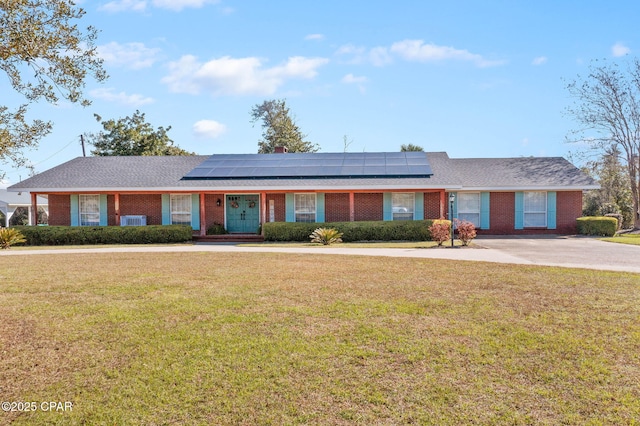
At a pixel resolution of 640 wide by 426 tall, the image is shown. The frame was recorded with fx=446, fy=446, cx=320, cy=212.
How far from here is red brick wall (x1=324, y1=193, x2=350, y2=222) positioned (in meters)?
20.8

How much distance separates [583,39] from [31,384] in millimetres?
18384

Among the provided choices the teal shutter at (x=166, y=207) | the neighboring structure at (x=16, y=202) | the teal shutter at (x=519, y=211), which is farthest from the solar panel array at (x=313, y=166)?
the neighboring structure at (x=16, y=202)

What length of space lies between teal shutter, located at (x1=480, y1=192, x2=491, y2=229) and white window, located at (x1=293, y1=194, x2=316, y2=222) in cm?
803

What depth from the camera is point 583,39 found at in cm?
1574

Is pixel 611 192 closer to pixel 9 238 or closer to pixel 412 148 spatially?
pixel 412 148

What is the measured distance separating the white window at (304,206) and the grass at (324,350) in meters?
12.9

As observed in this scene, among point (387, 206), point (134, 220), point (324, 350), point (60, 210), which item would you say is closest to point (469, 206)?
point (387, 206)

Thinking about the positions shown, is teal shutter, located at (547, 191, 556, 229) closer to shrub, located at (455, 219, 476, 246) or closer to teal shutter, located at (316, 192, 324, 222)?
shrub, located at (455, 219, 476, 246)

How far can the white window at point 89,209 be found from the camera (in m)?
21.4

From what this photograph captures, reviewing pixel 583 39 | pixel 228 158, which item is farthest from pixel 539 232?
pixel 228 158

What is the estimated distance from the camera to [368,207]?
2077 cm

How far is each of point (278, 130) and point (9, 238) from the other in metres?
27.9

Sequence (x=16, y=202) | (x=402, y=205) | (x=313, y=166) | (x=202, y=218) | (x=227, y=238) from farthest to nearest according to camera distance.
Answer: (x=16, y=202) → (x=313, y=166) → (x=402, y=205) → (x=202, y=218) → (x=227, y=238)

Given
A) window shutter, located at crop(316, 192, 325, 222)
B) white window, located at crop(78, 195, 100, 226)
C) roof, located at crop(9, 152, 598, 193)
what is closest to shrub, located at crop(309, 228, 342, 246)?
roof, located at crop(9, 152, 598, 193)
